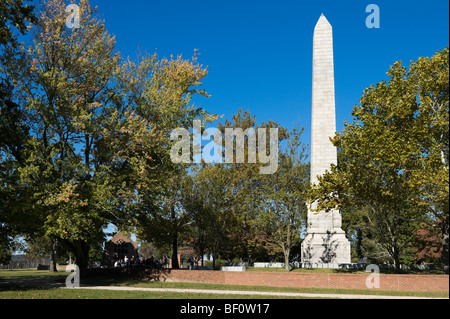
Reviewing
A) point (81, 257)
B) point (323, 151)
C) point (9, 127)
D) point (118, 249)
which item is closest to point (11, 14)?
point (9, 127)

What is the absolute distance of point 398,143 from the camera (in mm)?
18344

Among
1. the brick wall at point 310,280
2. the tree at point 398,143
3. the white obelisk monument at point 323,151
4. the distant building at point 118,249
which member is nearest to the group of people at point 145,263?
the distant building at point 118,249

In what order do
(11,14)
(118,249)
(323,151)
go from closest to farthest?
(11,14) → (323,151) → (118,249)

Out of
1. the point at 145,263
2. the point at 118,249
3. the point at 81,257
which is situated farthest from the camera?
the point at 118,249

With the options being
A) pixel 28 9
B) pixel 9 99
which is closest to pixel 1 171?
pixel 9 99

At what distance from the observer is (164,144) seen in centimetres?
2425

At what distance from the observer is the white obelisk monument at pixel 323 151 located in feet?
92.1

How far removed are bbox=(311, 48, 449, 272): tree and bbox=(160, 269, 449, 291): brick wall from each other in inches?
82.8

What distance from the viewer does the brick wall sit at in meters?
18.1

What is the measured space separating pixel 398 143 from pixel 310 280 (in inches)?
306

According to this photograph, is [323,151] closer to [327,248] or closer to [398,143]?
[327,248]

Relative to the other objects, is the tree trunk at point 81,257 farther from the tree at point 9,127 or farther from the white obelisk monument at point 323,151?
the white obelisk monument at point 323,151

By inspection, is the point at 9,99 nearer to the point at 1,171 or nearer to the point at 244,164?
the point at 1,171
